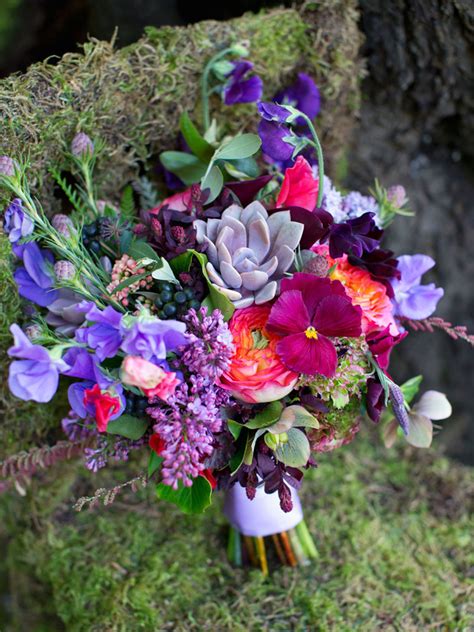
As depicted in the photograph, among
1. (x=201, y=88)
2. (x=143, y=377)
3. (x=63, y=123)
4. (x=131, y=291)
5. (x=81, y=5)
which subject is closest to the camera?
(x=143, y=377)

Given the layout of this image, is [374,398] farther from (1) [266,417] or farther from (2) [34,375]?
(2) [34,375]

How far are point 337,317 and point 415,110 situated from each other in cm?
72

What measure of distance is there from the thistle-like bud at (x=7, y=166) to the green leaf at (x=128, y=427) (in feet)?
1.10

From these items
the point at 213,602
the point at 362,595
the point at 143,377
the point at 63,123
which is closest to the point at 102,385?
the point at 143,377

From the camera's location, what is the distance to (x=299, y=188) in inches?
33.9

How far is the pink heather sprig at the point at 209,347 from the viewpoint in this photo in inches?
28.9

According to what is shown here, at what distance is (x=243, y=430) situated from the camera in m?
0.81

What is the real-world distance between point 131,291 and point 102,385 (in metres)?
0.12

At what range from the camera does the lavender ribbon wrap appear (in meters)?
1.01

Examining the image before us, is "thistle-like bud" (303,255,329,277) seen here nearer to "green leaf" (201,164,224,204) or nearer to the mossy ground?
"green leaf" (201,164,224,204)

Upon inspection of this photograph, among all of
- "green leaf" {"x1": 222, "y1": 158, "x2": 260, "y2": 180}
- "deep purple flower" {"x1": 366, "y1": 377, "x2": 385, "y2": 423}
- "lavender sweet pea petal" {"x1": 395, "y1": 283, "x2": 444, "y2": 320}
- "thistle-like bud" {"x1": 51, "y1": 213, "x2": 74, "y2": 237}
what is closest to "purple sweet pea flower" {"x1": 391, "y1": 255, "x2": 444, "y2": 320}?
"lavender sweet pea petal" {"x1": 395, "y1": 283, "x2": 444, "y2": 320}

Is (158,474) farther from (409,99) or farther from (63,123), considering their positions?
(409,99)

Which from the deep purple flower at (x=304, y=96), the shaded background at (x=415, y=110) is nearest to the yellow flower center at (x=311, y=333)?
the deep purple flower at (x=304, y=96)

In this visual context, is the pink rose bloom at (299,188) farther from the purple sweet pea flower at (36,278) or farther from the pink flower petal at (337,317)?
the purple sweet pea flower at (36,278)
